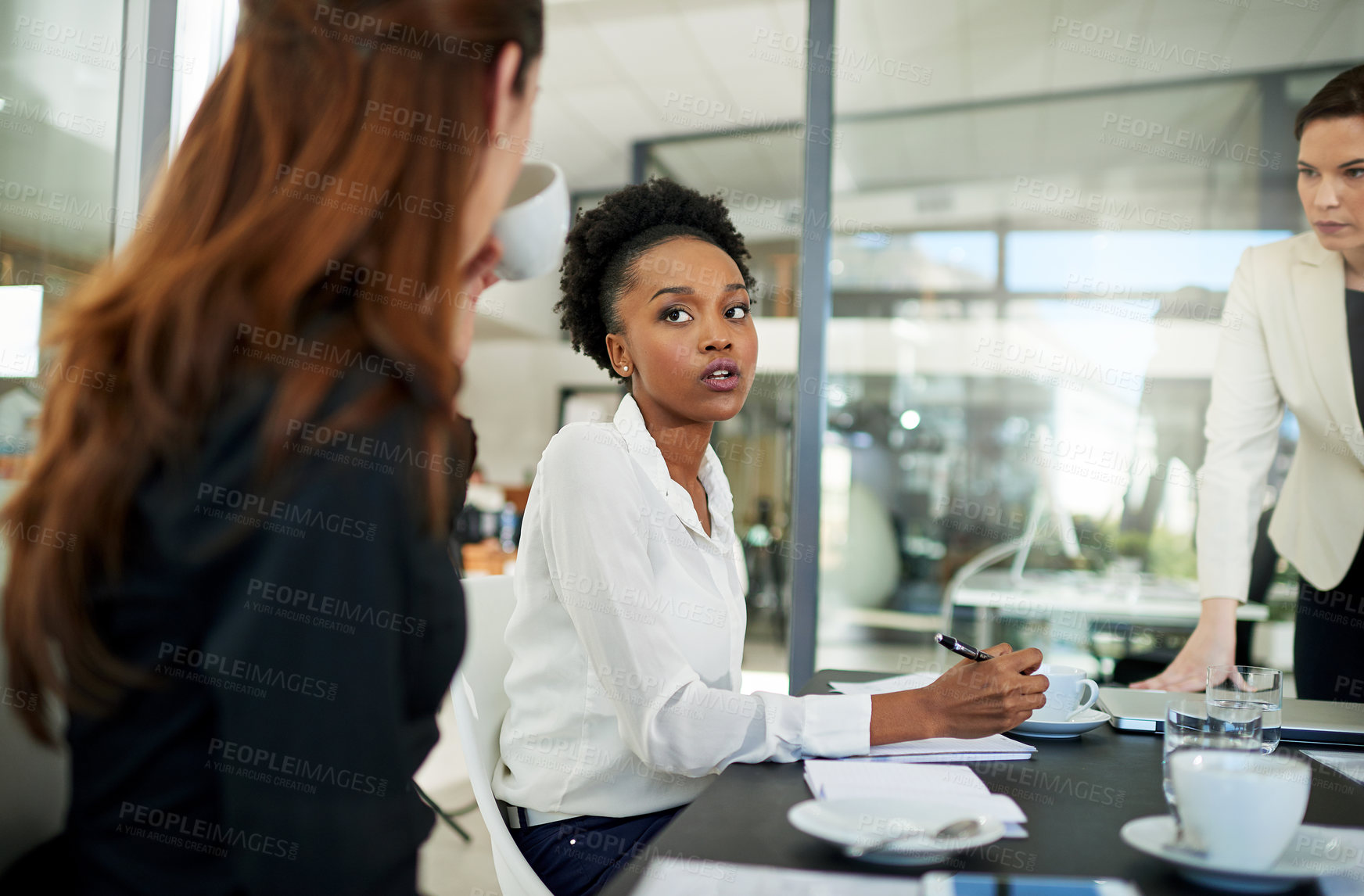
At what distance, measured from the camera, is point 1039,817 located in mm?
792

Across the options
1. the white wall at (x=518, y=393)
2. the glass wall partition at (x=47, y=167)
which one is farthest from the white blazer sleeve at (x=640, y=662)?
the white wall at (x=518, y=393)

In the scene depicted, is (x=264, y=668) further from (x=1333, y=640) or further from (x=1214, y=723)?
(x=1333, y=640)

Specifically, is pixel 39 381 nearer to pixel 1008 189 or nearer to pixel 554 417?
pixel 1008 189

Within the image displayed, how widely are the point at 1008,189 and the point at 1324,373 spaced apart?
1.63 metres

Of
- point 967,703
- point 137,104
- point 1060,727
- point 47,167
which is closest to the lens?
point 967,703

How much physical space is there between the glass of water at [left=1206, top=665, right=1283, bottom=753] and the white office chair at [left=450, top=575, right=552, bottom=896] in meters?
0.78

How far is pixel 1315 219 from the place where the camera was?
1.48 metres

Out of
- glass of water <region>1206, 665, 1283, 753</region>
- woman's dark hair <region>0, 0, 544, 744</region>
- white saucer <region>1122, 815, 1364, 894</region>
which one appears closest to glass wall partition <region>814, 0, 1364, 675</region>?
glass of water <region>1206, 665, 1283, 753</region>

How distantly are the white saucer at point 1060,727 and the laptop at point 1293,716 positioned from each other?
0.07 metres

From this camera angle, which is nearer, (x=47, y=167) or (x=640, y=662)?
(x=640, y=662)

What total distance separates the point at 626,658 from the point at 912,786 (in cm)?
34

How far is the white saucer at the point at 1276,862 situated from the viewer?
0.61 m

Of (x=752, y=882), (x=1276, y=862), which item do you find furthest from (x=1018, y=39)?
(x=752, y=882)

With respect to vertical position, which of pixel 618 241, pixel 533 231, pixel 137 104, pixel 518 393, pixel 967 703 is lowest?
pixel 967 703
